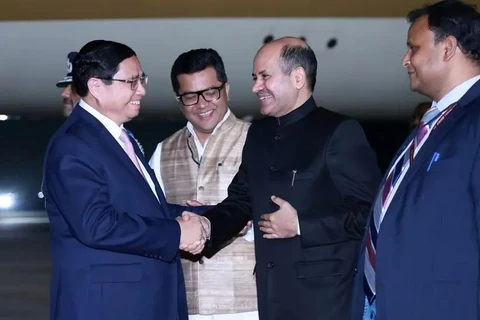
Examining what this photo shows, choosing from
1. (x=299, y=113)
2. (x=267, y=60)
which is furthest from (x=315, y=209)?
(x=267, y=60)

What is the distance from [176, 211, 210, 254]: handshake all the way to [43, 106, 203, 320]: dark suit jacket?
55 millimetres

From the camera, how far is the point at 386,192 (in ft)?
7.36

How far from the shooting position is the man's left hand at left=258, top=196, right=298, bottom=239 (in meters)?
2.53

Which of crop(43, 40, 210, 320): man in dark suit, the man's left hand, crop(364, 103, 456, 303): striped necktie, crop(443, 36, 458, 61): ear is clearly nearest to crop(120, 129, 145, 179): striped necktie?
crop(43, 40, 210, 320): man in dark suit

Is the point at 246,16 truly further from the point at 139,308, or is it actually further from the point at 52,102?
the point at 139,308

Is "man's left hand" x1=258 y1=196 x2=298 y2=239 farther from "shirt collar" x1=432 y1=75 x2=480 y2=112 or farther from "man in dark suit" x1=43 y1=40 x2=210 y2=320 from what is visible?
"shirt collar" x1=432 y1=75 x2=480 y2=112

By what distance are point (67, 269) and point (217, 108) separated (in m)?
0.84

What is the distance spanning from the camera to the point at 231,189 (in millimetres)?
2883

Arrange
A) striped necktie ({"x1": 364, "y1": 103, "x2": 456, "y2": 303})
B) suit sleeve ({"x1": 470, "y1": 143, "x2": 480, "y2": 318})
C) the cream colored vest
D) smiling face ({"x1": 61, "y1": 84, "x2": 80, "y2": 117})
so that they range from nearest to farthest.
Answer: suit sleeve ({"x1": 470, "y1": 143, "x2": 480, "y2": 318})
striped necktie ({"x1": 364, "y1": 103, "x2": 456, "y2": 303})
the cream colored vest
smiling face ({"x1": 61, "y1": 84, "x2": 80, "y2": 117})

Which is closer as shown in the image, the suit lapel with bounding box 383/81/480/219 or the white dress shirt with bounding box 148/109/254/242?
the suit lapel with bounding box 383/81/480/219

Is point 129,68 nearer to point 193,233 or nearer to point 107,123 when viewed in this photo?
point 107,123

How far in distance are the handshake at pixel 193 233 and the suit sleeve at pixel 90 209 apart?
0.40 feet

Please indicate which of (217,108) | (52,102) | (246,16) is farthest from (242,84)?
(217,108)

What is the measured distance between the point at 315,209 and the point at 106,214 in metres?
0.60
